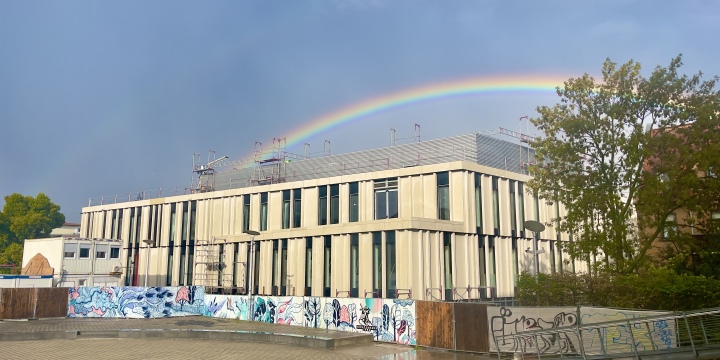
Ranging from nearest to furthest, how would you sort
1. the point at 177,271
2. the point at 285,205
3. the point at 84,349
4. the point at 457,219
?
the point at 84,349, the point at 457,219, the point at 285,205, the point at 177,271

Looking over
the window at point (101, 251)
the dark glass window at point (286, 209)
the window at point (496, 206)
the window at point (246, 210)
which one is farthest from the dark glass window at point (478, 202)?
the window at point (101, 251)

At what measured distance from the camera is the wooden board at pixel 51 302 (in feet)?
117

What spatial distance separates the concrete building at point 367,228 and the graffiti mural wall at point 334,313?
839cm

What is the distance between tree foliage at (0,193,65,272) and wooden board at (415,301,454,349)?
300 ft

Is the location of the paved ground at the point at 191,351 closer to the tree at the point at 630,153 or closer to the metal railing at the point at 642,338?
the metal railing at the point at 642,338

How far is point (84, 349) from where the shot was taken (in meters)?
23.9

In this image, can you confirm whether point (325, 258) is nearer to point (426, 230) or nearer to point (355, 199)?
point (355, 199)

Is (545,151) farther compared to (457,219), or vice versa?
(457,219)

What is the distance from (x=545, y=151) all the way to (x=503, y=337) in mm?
9421

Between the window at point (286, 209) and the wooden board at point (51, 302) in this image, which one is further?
the window at point (286, 209)

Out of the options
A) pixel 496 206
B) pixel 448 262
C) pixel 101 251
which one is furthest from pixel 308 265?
pixel 101 251

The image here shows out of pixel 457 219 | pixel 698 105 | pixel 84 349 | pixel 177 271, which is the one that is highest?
pixel 698 105

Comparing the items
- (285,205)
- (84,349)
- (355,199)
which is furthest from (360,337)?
(285,205)

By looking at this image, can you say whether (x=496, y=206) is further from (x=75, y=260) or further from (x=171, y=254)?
(x=75, y=260)
